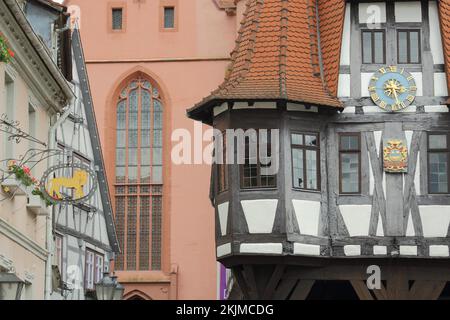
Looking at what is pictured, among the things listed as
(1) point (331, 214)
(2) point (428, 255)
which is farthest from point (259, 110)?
(2) point (428, 255)

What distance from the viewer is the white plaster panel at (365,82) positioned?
1261 inches

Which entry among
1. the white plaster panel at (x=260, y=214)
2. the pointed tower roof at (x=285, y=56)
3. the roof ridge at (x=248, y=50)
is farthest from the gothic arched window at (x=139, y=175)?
the white plaster panel at (x=260, y=214)

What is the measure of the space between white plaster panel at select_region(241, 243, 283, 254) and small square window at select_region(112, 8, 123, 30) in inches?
951

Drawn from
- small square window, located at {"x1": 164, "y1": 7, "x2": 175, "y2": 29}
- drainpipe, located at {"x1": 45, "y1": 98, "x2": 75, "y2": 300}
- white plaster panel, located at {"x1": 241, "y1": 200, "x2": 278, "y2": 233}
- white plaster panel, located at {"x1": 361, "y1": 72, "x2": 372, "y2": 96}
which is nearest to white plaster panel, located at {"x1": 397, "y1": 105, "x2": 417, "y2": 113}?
white plaster panel, located at {"x1": 361, "y1": 72, "x2": 372, "y2": 96}

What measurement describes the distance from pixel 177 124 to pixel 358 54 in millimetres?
21094

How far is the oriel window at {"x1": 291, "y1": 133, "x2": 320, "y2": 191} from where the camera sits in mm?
31484

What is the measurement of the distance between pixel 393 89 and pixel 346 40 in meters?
1.57

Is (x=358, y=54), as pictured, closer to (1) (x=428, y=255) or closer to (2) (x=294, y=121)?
(2) (x=294, y=121)

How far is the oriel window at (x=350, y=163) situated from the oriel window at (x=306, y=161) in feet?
1.76

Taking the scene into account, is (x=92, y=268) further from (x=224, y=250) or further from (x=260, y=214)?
(x=260, y=214)

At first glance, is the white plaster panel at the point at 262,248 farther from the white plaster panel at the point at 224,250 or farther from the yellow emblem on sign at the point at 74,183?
the yellow emblem on sign at the point at 74,183

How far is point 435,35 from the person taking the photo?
106 feet

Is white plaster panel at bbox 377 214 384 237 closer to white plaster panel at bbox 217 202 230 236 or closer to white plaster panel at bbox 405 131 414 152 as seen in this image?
white plaster panel at bbox 405 131 414 152

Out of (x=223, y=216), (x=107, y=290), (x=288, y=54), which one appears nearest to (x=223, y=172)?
(x=223, y=216)
